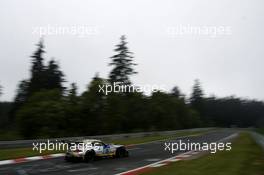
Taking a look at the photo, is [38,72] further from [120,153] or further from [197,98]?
[197,98]

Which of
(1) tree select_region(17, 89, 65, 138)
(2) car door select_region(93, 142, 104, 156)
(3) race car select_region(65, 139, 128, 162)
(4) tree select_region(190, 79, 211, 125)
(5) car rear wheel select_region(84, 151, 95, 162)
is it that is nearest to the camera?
(3) race car select_region(65, 139, 128, 162)

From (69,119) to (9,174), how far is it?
35272mm

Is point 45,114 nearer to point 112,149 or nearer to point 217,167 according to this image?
point 112,149

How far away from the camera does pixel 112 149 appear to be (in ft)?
63.7

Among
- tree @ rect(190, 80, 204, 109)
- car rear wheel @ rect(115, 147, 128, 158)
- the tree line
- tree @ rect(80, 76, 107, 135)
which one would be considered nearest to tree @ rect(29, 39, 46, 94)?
the tree line

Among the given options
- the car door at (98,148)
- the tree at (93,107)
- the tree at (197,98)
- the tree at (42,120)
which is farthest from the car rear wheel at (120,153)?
the tree at (197,98)

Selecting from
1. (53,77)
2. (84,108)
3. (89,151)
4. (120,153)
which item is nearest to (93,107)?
Result: (84,108)

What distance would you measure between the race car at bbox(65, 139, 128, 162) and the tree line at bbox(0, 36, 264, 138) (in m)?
16.0

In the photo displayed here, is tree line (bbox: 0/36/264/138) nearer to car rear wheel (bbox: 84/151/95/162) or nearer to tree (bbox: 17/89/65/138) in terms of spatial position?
tree (bbox: 17/89/65/138)

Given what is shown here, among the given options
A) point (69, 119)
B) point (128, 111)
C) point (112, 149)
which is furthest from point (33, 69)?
point (112, 149)

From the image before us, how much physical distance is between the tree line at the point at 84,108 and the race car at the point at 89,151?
15979 mm

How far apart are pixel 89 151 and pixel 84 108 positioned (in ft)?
106

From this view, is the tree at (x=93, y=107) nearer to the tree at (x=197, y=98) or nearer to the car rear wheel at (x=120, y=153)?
the car rear wheel at (x=120, y=153)

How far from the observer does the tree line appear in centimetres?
4500
